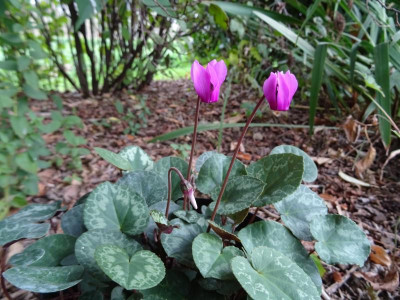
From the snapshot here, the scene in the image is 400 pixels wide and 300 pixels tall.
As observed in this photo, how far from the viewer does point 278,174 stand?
79 centimetres

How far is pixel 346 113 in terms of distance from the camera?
2043mm

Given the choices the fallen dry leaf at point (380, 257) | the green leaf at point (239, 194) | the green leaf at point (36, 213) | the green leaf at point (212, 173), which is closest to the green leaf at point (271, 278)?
the green leaf at point (239, 194)

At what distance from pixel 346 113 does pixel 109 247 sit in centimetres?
184

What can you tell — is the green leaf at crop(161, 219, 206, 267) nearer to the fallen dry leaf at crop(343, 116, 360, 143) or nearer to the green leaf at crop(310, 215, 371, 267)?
the green leaf at crop(310, 215, 371, 267)

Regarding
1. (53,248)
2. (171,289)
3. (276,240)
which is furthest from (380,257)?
(53,248)

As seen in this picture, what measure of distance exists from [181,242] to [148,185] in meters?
0.19

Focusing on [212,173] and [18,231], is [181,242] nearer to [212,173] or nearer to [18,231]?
[212,173]

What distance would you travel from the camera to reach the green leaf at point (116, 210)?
735mm

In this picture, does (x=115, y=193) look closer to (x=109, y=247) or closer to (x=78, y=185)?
(x=109, y=247)

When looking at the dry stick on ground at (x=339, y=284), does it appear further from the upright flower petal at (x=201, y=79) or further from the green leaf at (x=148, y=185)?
the upright flower petal at (x=201, y=79)

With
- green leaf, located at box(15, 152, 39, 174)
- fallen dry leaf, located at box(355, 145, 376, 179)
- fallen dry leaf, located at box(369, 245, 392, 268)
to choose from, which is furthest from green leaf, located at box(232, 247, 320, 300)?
fallen dry leaf, located at box(355, 145, 376, 179)

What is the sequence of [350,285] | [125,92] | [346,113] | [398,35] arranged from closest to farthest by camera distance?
[350,285] → [398,35] → [346,113] → [125,92]

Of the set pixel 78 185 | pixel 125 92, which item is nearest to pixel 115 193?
pixel 78 185

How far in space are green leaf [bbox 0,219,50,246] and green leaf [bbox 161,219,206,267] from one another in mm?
270
